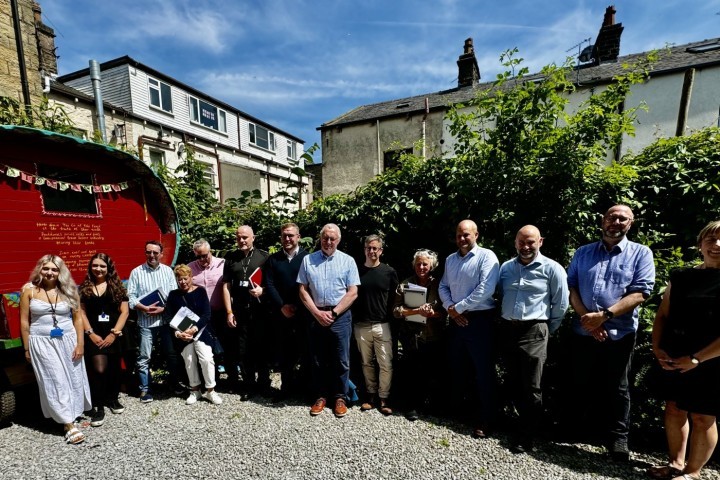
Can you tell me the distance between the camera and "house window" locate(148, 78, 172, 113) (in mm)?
16828

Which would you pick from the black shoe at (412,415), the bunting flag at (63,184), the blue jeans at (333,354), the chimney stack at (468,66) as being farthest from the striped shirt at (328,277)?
the chimney stack at (468,66)

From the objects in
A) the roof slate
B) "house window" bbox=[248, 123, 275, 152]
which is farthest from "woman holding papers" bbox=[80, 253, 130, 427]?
"house window" bbox=[248, 123, 275, 152]

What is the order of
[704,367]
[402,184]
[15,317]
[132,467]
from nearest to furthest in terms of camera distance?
[704,367] → [132,467] → [15,317] → [402,184]

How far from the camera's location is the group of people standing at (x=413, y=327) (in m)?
2.61

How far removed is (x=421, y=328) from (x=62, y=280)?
3.70m

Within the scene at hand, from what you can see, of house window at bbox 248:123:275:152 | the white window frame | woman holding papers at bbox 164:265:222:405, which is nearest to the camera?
woman holding papers at bbox 164:265:222:405

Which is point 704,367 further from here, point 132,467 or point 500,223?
point 132,467

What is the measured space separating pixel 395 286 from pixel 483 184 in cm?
173

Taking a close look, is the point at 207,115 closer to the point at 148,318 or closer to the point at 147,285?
the point at 147,285

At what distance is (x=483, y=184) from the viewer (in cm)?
417

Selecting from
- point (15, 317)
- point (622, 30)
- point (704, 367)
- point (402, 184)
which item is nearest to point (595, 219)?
point (704, 367)

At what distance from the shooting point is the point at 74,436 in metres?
3.26

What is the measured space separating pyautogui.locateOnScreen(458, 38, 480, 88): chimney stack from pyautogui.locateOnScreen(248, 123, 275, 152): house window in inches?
557

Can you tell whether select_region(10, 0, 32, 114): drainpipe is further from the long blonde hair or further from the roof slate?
the roof slate
